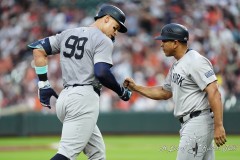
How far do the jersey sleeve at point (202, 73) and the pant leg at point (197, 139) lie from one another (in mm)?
322

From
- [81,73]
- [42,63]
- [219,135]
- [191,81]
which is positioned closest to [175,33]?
[191,81]

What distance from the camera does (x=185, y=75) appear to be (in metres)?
5.59

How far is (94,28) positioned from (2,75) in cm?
1122

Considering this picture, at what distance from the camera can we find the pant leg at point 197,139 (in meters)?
5.43

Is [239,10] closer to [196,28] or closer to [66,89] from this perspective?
[196,28]

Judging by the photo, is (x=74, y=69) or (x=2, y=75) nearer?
(x=74, y=69)

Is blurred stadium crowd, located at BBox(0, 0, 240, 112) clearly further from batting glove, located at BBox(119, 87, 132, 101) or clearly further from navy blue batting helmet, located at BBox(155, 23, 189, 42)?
navy blue batting helmet, located at BBox(155, 23, 189, 42)

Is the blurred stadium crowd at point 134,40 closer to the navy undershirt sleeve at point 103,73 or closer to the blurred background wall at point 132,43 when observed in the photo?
the blurred background wall at point 132,43

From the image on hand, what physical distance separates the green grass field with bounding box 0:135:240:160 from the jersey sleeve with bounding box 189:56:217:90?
438 centimetres

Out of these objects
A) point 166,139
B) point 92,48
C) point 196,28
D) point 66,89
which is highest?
point 196,28

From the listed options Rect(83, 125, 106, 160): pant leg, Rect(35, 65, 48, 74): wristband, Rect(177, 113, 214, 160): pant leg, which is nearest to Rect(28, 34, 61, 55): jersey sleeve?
Rect(35, 65, 48, 74): wristband

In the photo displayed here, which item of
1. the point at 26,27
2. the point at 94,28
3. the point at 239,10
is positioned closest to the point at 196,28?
the point at 239,10

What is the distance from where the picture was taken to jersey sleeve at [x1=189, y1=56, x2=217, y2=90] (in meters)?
5.44

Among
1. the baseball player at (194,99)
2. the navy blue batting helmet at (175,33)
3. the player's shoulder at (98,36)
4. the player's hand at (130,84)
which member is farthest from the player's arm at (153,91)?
the player's shoulder at (98,36)
